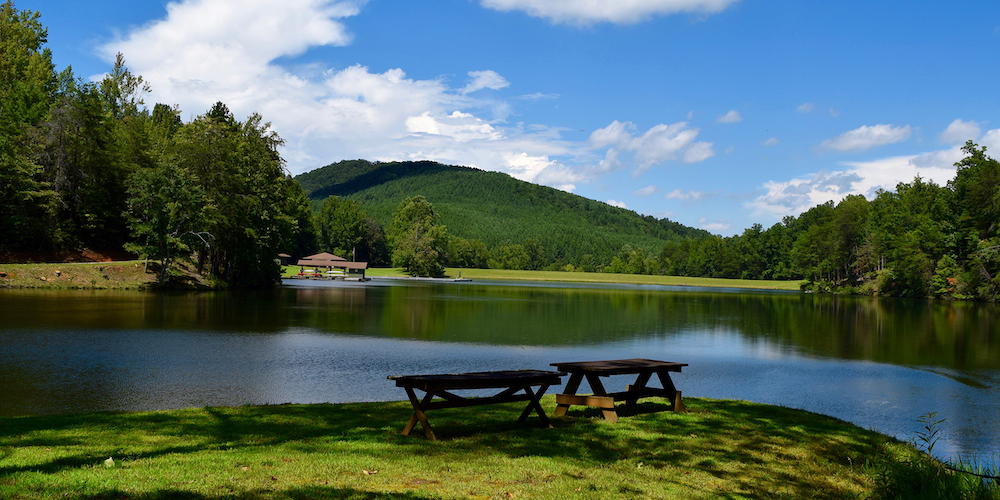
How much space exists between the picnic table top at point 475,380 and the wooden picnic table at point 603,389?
724 millimetres

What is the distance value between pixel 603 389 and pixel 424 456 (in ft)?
11.2

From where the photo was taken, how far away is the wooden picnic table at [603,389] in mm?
8492

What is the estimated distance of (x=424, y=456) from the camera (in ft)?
20.5

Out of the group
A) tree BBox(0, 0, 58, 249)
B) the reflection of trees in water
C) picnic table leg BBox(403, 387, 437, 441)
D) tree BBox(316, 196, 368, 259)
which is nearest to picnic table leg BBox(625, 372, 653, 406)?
picnic table leg BBox(403, 387, 437, 441)

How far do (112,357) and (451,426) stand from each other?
35.2ft

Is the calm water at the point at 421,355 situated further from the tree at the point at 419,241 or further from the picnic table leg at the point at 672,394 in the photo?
the tree at the point at 419,241

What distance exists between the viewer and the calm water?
1152 cm

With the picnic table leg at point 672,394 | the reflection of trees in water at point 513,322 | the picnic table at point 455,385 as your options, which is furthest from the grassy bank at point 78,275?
the picnic table leg at point 672,394

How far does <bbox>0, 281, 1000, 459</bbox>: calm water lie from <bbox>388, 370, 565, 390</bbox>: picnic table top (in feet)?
15.1

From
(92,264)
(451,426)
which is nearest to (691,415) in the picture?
(451,426)

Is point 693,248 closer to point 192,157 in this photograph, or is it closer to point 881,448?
point 192,157

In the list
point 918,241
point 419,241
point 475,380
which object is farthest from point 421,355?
point 419,241

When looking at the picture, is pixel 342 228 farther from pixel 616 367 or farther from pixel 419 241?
pixel 616 367

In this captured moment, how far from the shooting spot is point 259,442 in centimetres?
679
